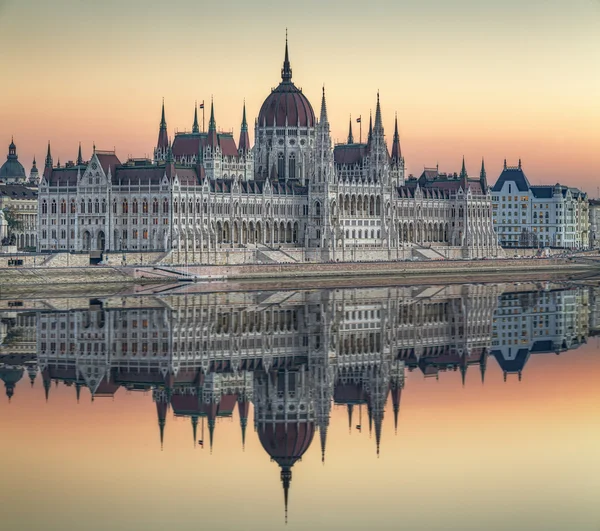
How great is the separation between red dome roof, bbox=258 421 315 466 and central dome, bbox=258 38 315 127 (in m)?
111

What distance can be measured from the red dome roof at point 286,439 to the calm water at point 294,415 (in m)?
0.10

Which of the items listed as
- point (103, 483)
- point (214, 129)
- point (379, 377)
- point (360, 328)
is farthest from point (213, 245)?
point (103, 483)

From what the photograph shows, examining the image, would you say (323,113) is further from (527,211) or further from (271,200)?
(527,211)

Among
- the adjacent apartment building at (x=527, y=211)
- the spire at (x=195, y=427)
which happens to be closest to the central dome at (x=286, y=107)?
the adjacent apartment building at (x=527, y=211)

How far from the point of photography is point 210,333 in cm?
7456

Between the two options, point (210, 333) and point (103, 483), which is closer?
point (103, 483)

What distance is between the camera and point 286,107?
158 m

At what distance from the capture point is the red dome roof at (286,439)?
4451 cm

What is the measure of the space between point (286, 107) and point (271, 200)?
18.1 meters

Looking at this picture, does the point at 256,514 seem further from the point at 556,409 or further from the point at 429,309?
the point at 429,309

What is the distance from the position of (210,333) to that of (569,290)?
162 ft

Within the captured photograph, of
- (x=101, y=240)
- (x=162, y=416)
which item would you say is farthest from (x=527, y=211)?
(x=162, y=416)

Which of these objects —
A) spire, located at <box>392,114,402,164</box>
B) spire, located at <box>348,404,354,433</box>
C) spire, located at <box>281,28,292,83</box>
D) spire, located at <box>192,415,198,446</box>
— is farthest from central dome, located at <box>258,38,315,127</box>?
spire, located at <box>192,415,198,446</box>

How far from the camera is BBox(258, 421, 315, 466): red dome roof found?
146ft
